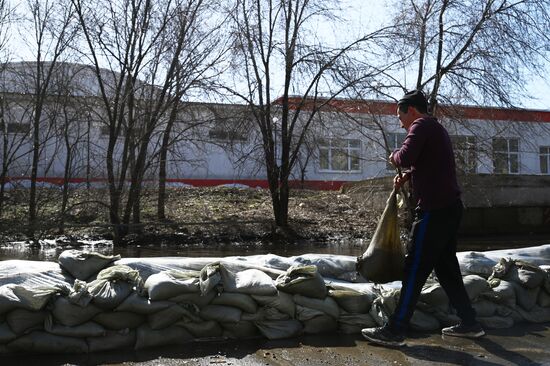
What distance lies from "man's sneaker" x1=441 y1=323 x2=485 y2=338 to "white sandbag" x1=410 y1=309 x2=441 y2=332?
9.2 inches

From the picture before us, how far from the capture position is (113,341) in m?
3.71

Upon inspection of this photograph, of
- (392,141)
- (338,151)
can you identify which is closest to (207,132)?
(338,151)

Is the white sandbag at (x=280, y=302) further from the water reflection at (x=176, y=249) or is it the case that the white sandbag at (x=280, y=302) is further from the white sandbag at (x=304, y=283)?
the water reflection at (x=176, y=249)

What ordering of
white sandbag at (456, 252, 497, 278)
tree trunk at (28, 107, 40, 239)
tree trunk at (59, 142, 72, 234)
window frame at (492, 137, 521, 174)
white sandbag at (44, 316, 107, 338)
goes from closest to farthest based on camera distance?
1. white sandbag at (44, 316, 107, 338)
2. white sandbag at (456, 252, 497, 278)
3. tree trunk at (28, 107, 40, 239)
4. tree trunk at (59, 142, 72, 234)
5. window frame at (492, 137, 521, 174)

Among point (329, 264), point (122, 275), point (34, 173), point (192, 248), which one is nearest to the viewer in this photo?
point (122, 275)

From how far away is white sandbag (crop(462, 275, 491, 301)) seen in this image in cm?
452

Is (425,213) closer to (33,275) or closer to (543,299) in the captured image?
(543,299)

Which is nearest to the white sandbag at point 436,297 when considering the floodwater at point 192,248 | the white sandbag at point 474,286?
the white sandbag at point 474,286

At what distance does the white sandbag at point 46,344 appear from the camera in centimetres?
352

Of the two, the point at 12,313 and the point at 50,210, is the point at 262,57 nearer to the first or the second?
the point at 50,210

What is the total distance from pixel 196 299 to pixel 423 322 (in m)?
1.71

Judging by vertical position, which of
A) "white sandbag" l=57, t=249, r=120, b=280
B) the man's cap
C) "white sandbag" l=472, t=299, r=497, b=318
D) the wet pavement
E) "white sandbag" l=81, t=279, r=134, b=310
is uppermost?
the man's cap

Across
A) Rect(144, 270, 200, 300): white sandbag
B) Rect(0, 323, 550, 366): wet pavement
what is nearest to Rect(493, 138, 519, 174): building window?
Rect(0, 323, 550, 366): wet pavement

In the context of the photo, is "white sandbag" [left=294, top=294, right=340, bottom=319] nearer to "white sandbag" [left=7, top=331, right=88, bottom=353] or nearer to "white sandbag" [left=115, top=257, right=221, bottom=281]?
"white sandbag" [left=115, top=257, right=221, bottom=281]
